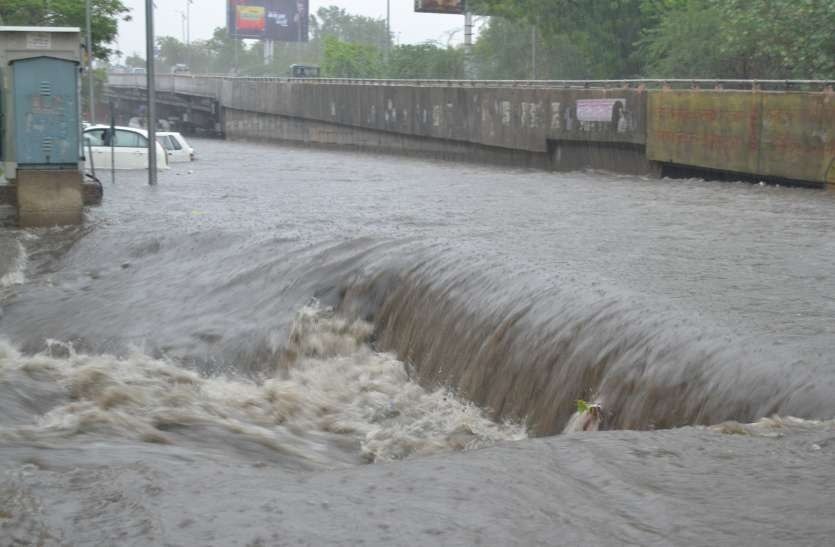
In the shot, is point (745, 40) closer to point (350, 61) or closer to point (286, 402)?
point (286, 402)

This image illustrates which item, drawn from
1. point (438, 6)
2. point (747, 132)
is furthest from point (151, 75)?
point (438, 6)

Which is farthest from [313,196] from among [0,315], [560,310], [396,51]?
[396,51]

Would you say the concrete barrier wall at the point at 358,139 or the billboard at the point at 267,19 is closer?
the concrete barrier wall at the point at 358,139

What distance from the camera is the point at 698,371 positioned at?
753cm

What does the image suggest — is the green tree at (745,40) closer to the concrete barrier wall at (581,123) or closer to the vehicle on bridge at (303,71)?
the concrete barrier wall at (581,123)

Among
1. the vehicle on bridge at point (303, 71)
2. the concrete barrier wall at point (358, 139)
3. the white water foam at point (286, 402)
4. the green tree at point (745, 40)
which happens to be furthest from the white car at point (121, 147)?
the vehicle on bridge at point (303, 71)

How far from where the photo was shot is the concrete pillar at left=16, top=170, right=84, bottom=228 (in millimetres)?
17688

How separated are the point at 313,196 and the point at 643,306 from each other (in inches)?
579

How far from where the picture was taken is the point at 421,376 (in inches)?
395

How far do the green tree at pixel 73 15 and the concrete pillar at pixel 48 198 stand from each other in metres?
20.4

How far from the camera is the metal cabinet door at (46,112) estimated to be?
17609 mm

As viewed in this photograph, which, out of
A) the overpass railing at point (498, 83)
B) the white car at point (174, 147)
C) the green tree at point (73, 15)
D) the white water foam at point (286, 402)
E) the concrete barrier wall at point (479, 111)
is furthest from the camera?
the green tree at point (73, 15)

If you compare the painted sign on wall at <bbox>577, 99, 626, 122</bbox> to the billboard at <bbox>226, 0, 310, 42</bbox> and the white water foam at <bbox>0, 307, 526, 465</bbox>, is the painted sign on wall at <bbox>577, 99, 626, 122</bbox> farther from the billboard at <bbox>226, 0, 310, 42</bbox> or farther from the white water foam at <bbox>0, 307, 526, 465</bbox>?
the billboard at <bbox>226, 0, 310, 42</bbox>

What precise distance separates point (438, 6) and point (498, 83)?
28377mm
